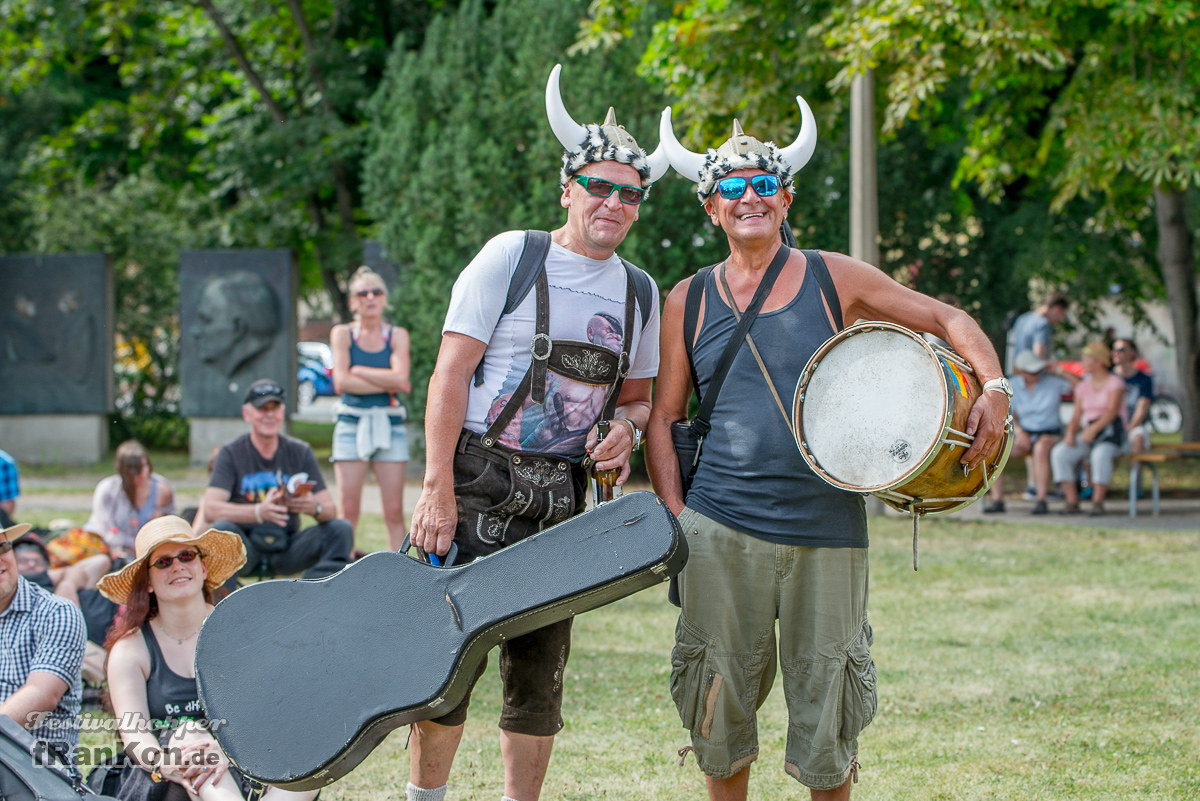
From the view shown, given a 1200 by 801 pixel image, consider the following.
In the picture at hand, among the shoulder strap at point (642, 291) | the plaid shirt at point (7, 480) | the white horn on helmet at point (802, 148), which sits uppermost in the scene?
the white horn on helmet at point (802, 148)

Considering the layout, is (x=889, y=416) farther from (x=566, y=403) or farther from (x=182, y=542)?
(x=182, y=542)

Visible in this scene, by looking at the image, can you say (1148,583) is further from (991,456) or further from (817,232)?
(817,232)

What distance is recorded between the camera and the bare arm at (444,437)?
322 centimetres

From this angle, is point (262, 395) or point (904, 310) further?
point (262, 395)

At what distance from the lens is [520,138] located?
13164mm

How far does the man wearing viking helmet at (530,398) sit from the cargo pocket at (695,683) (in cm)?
34

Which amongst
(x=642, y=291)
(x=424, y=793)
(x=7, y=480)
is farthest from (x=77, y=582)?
(x=642, y=291)

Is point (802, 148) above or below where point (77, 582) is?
above

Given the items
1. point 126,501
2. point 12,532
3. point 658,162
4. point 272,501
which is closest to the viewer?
point 658,162

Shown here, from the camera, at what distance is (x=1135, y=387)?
40.0ft

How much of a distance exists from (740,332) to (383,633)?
4.13ft

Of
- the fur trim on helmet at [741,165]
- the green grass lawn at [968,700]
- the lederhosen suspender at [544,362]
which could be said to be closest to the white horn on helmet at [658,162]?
the fur trim on helmet at [741,165]

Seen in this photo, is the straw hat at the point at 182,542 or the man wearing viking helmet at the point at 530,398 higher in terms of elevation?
the man wearing viking helmet at the point at 530,398

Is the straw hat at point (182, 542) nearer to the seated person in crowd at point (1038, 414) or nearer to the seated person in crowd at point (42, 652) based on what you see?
the seated person in crowd at point (42, 652)
